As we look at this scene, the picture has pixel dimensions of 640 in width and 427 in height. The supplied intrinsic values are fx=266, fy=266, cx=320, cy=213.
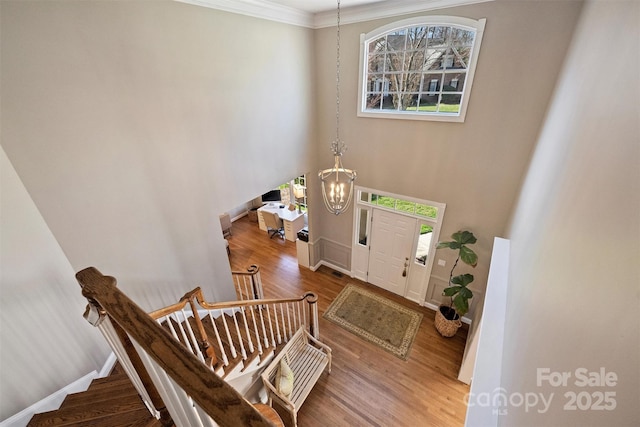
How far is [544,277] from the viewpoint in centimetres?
131

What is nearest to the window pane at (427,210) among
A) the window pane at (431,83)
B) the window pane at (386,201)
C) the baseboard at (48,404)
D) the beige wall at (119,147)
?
the window pane at (386,201)

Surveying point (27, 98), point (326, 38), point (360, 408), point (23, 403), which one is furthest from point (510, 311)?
point (326, 38)

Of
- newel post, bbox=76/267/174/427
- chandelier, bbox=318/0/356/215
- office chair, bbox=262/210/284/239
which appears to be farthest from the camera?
office chair, bbox=262/210/284/239

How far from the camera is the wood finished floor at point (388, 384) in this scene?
11.6 ft

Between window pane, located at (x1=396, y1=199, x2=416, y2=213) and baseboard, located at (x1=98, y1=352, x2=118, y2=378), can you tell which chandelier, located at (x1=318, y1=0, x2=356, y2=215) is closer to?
→ window pane, located at (x1=396, y1=199, x2=416, y2=213)

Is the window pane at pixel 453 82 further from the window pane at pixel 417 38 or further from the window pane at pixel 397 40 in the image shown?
the window pane at pixel 397 40

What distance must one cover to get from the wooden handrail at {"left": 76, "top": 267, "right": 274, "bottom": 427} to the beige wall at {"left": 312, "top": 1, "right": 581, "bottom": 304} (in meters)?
4.13

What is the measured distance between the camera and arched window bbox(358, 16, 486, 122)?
355 cm

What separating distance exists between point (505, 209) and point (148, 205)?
15.2 feet

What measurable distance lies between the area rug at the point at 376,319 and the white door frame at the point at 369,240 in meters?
0.40

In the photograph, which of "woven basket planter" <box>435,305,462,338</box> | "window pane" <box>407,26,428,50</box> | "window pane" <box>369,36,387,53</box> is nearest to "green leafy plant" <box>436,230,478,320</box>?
"woven basket planter" <box>435,305,462,338</box>

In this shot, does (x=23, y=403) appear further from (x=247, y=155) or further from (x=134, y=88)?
(x=247, y=155)

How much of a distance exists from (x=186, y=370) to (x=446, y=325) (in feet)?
15.7

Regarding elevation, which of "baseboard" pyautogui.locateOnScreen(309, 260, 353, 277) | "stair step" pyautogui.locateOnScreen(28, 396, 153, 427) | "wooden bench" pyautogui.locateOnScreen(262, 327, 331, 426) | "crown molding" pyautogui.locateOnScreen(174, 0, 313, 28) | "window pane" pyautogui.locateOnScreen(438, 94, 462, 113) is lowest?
"baseboard" pyautogui.locateOnScreen(309, 260, 353, 277)
